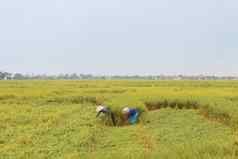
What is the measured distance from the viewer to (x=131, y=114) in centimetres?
1282

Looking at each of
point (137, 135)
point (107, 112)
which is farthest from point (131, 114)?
point (137, 135)

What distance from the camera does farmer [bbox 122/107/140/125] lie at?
500 inches

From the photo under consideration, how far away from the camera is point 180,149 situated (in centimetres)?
475

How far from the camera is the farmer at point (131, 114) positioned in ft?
41.7

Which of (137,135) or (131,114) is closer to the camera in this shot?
(137,135)

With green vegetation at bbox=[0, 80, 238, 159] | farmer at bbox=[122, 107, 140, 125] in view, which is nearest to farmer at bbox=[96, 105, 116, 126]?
green vegetation at bbox=[0, 80, 238, 159]

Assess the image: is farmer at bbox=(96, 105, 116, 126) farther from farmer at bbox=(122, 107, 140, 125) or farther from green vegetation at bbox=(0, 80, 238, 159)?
farmer at bbox=(122, 107, 140, 125)

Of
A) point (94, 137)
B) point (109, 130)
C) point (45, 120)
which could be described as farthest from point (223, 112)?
point (45, 120)

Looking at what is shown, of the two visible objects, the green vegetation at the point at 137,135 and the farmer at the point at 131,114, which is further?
the farmer at the point at 131,114

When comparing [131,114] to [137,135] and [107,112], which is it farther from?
[137,135]

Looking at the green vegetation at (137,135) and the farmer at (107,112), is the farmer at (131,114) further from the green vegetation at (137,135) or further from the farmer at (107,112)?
the farmer at (107,112)

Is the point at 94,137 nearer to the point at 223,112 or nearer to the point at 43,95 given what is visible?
the point at 223,112

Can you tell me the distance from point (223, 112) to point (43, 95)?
13.9 meters

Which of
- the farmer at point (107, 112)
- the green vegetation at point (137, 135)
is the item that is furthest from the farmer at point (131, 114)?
the farmer at point (107, 112)
